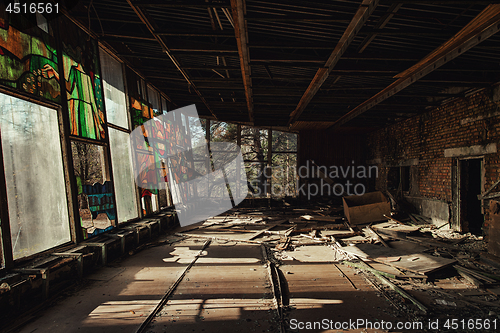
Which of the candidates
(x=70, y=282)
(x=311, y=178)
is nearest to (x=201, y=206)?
(x=311, y=178)

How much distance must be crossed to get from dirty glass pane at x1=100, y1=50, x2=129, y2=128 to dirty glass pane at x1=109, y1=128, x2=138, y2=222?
40cm

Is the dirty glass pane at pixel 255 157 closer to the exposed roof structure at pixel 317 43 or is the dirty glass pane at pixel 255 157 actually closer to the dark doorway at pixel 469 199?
the exposed roof structure at pixel 317 43

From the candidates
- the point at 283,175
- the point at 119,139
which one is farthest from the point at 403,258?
the point at 283,175

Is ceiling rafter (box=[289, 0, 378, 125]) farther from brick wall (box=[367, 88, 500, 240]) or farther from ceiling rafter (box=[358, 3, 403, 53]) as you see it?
brick wall (box=[367, 88, 500, 240])

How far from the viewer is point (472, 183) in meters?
8.53

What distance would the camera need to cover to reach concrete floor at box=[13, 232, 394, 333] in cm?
356

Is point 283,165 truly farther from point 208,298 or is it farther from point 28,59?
point 28,59

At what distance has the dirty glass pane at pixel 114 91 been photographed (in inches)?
281

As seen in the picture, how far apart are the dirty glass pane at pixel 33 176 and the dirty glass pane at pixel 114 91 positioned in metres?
2.28

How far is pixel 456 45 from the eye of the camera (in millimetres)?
5348

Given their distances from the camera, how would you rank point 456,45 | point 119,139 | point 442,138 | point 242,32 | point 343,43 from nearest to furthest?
point 242,32
point 456,45
point 343,43
point 119,139
point 442,138

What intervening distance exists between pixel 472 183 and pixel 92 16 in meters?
11.5

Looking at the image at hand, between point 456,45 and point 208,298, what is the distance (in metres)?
6.60

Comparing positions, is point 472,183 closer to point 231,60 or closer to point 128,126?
point 231,60
